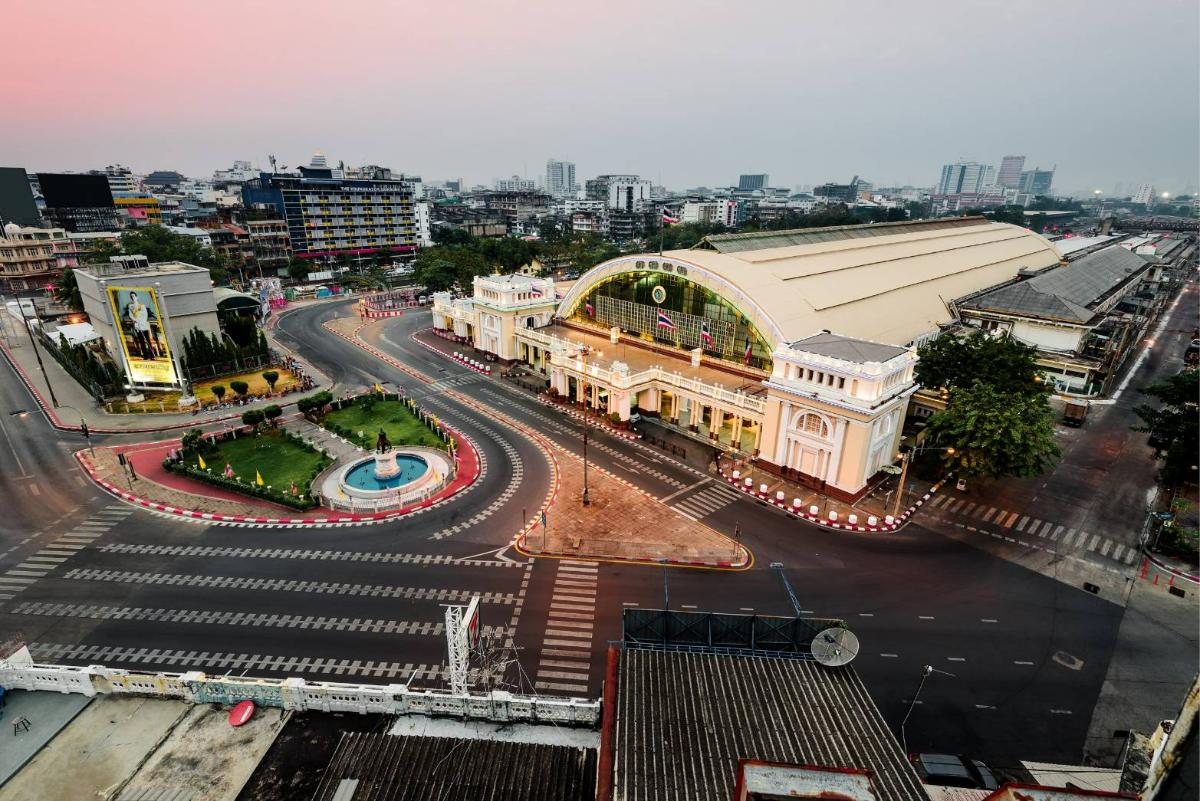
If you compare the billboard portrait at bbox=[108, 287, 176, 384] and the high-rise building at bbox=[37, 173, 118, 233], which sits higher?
the high-rise building at bbox=[37, 173, 118, 233]

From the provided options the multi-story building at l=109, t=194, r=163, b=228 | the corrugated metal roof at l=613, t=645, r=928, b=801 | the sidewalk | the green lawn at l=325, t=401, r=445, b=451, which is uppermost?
the multi-story building at l=109, t=194, r=163, b=228

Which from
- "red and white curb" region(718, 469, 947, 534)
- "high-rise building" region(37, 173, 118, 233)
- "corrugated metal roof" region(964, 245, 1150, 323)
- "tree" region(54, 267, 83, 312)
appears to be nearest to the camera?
"red and white curb" region(718, 469, 947, 534)

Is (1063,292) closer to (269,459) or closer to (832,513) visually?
(832,513)

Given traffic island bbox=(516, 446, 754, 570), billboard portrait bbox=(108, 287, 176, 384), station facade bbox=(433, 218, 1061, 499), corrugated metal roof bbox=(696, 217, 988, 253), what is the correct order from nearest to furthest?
traffic island bbox=(516, 446, 754, 570), station facade bbox=(433, 218, 1061, 499), billboard portrait bbox=(108, 287, 176, 384), corrugated metal roof bbox=(696, 217, 988, 253)

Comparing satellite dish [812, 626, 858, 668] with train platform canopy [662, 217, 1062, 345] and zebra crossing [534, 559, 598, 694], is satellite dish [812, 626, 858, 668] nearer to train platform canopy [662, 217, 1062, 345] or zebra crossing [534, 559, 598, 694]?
zebra crossing [534, 559, 598, 694]

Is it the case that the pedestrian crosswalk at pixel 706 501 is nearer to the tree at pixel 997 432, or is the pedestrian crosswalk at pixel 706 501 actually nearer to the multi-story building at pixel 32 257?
the tree at pixel 997 432

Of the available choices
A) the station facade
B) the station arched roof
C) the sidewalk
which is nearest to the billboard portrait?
the sidewalk

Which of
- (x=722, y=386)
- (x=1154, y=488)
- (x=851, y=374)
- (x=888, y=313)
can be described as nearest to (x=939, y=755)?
(x=851, y=374)

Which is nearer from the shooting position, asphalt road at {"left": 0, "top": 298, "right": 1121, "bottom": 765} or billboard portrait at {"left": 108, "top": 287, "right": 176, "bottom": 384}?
asphalt road at {"left": 0, "top": 298, "right": 1121, "bottom": 765}
